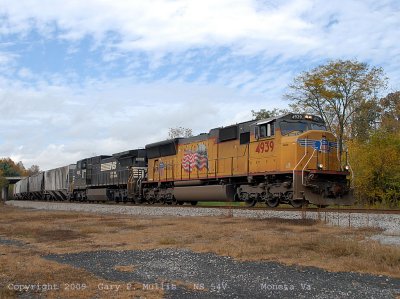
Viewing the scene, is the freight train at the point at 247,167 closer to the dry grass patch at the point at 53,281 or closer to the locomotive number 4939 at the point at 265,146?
the locomotive number 4939 at the point at 265,146

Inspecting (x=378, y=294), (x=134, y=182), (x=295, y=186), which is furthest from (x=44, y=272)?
(x=134, y=182)

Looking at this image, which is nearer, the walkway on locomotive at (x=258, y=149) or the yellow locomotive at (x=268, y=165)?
the yellow locomotive at (x=268, y=165)

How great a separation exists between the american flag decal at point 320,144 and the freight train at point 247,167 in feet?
0.13

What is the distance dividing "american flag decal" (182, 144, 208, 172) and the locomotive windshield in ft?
19.0

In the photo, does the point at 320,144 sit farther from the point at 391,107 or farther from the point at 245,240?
the point at 391,107

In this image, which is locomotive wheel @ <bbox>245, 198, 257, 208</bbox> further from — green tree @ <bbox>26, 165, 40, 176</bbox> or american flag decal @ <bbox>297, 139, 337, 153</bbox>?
green tree @ <bbox>26, 165, 40, 176</bbox>

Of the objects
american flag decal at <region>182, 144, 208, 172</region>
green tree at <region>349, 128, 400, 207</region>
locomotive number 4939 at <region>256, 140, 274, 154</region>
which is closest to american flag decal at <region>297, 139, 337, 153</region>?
locomotive number 4939 at <region>256, 140, 274, 154</region>

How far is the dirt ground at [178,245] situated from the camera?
18.6 ft

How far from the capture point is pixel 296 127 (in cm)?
1808

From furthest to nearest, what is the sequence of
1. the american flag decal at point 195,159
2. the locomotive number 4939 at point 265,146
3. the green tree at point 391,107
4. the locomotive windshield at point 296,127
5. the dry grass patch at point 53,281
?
the green tree at point 391,107
the american flag decal at point 195,159
the locomotive number 4939 at point 265,146
the locomotive windshield at point 296,127
the dry grass patch at point 53,281

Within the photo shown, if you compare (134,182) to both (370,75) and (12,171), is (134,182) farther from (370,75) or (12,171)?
(12,171)

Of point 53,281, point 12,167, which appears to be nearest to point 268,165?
point 53,281

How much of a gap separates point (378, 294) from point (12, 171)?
142828 mm

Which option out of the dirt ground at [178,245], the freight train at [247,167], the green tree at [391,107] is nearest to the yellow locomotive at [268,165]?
the freight train at [247,167]
